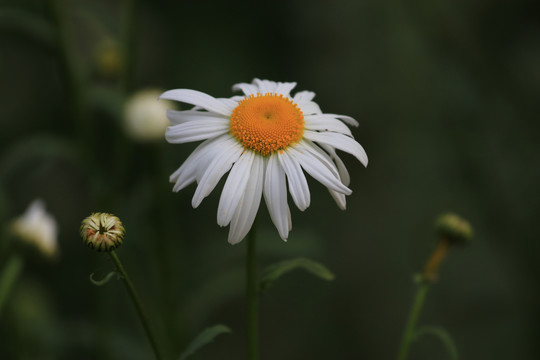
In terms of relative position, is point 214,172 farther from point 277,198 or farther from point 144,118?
point 144,118

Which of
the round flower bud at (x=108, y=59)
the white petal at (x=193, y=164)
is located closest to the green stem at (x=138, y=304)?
the white petal at (x=193, y=164)

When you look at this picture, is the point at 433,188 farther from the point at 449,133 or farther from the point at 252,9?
the point at 252,9

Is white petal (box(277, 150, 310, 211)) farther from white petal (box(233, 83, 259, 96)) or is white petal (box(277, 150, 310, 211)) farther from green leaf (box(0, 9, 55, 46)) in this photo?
green leaf (box(0, 9, 55, 46))

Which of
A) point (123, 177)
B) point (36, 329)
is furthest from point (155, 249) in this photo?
point (36, 329)

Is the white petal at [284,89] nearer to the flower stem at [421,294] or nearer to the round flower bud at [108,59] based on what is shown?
the flower stem at [421,294]

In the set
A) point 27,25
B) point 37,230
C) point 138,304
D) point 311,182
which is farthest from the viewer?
point 311,182

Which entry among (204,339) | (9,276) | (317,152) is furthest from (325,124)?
(9,276)
